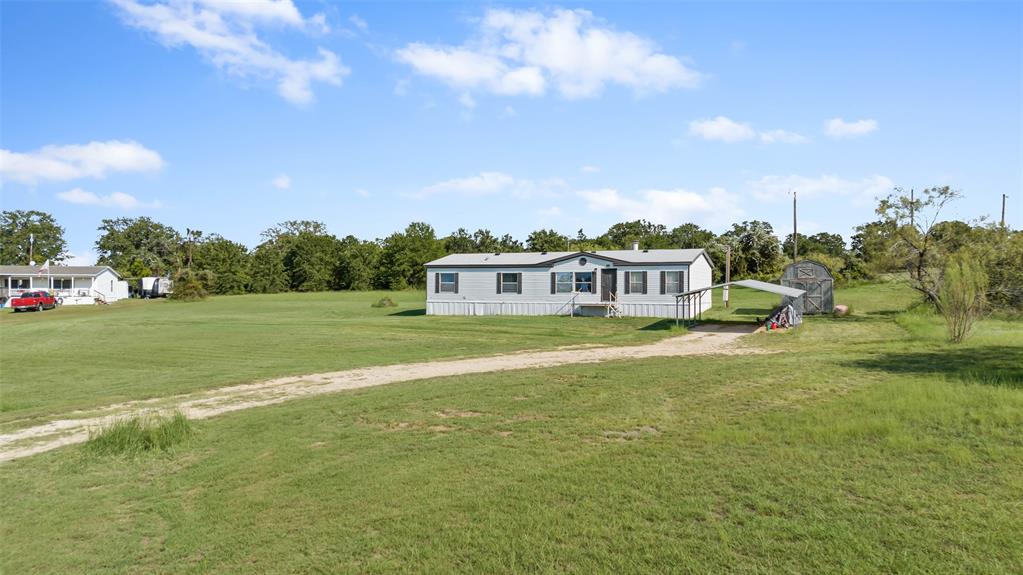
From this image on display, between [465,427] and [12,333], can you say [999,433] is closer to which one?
[465,427]

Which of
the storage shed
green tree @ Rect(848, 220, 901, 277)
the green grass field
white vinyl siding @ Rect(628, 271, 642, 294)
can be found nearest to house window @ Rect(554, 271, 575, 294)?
white vinyl siding @ Rect(628, 271, 642, 294)

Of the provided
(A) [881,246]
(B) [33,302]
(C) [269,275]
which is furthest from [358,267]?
(A) [881,246]

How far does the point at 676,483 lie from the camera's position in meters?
5.70

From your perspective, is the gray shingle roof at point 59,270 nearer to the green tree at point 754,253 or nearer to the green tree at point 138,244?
the green tree at point 138,244

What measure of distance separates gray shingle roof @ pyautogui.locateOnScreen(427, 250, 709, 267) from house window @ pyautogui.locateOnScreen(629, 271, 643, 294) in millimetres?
613

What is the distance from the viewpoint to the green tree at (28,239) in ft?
270

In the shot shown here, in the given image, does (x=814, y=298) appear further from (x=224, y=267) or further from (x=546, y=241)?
(x=224, y=267)

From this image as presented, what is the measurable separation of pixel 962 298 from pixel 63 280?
73.5 m

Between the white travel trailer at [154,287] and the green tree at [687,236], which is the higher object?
the green tree at [687,236]

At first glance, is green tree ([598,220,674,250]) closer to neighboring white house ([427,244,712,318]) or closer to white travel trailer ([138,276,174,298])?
neighboring white house ([427,244,712,318])

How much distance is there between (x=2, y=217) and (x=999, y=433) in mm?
113635

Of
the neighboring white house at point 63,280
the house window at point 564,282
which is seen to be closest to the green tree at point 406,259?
the neighboring white house at point 63,280

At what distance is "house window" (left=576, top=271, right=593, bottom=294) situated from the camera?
30672mm

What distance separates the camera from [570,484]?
582 cm
